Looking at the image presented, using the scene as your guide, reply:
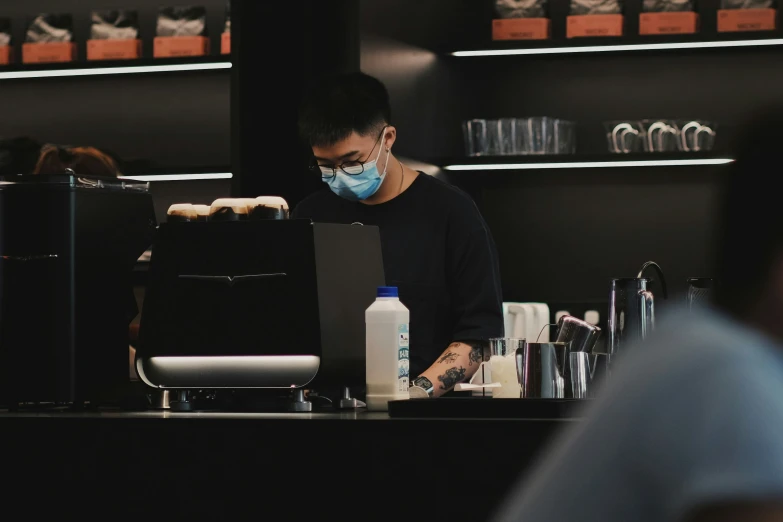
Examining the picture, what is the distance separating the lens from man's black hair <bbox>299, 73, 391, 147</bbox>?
277 centimetres

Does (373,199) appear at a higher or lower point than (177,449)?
higher

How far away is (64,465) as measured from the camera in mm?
1854

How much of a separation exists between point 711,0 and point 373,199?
6.44 feet

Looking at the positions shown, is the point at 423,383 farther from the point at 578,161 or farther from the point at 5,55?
the point at 5,55

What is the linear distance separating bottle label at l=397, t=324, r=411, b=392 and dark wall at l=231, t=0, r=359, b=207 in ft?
6.37

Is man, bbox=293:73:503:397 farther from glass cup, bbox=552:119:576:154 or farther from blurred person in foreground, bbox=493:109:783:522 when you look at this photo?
blurred person in foreground, bbox=493:109:783:522

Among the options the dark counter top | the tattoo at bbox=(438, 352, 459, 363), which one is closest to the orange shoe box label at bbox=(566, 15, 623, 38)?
the tattoo at bbox=(438, 352, 459, 363)

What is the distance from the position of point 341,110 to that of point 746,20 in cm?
193

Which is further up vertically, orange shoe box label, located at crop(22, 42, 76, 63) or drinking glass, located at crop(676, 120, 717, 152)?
orange shoe box label, located at crop(22, 42, 76, 63)

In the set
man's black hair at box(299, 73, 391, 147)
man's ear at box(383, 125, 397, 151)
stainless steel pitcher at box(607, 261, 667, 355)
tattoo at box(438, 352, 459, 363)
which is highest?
man's black hair at box(299, 73, 391, 147)

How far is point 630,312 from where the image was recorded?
6.79ft

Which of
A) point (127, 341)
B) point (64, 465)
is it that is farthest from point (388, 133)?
point (64, 465)

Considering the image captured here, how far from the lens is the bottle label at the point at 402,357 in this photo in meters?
1.96

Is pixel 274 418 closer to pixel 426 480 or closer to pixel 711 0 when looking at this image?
pixel 426 480
